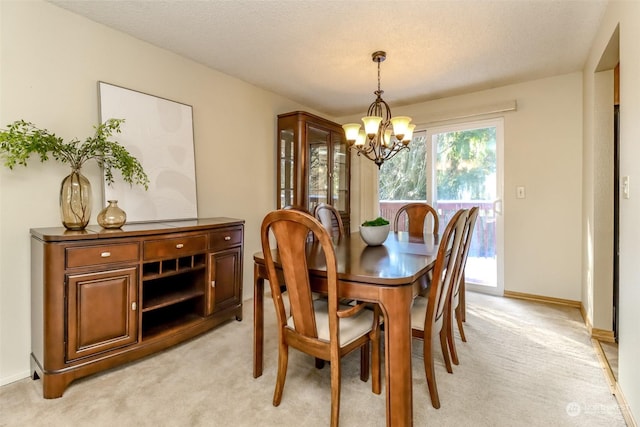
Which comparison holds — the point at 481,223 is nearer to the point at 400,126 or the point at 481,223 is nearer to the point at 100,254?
the point at 400,126

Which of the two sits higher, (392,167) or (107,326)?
(392,167)

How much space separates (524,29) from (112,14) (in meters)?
2.93

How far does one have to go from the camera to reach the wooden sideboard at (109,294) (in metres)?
1.74

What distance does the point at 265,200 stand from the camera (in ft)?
12.1

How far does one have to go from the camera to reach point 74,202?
196cm

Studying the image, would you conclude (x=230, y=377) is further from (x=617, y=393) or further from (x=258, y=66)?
(x=258, y=66)

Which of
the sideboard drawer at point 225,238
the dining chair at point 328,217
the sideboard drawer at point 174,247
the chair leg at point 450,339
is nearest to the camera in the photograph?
the chair leg at point 450,339

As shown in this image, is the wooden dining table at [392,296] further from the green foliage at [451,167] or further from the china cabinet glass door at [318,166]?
the green foliage at [451,167]

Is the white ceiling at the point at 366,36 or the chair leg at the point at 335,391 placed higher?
the white ceiling at the point at 366,36

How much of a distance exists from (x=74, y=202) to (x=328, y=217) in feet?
6.39

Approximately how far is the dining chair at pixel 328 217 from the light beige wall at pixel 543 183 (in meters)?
1.97

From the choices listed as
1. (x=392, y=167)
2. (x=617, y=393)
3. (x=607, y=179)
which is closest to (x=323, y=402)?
(x=617, y=393)

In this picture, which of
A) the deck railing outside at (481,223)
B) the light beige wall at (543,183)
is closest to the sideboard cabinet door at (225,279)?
the deck railing outside at (481,223)

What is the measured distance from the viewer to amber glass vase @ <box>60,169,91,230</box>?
195 cm
